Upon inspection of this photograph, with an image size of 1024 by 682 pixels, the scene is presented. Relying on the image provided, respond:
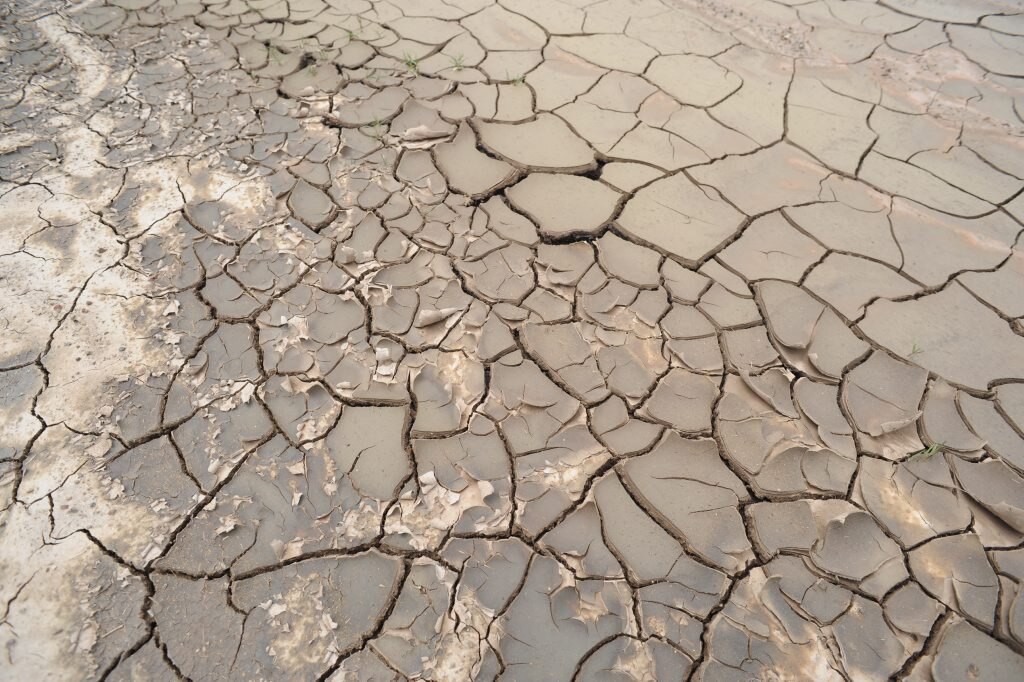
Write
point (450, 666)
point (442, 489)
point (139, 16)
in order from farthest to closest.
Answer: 1. point (139, 16)
2. point (442, 489)
3. point (450, 666)

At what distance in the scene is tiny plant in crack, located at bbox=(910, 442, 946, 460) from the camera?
1.63 meters

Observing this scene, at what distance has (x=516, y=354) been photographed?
1864 mm

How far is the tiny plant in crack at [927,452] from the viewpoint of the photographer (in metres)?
1.63

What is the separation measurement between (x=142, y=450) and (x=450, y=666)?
1054 millimetres

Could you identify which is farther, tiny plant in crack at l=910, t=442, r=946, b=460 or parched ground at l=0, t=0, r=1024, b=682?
tiny plant in crack at l=910, t=442, r=946, b=460

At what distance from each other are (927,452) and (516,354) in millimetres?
1184

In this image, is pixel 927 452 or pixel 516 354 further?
pixel 516 354

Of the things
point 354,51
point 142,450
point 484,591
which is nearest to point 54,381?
point 142,450

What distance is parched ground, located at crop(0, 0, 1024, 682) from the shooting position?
1.39m

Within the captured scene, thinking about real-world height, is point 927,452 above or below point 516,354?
above

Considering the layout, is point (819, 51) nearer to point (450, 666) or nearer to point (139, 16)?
point (450, 666)

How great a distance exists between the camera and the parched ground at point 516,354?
4.56 feet

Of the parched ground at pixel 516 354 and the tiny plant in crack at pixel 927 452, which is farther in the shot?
the tiny plant in crack at pixel 927 452

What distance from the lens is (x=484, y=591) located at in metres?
1.42
